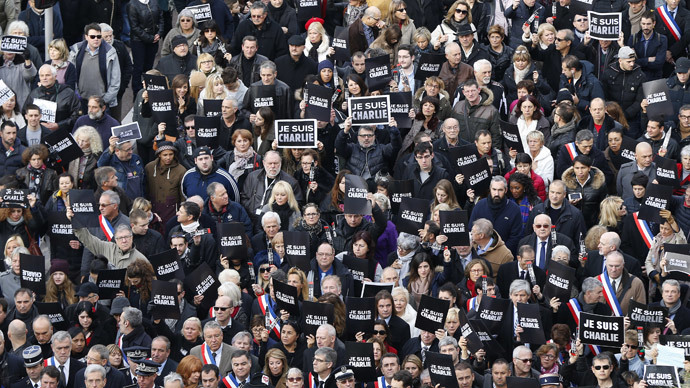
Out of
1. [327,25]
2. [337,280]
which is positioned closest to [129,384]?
[337,280]

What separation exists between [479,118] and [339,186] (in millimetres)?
2223

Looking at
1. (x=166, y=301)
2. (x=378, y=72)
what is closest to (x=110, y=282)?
(x=166, y=301)

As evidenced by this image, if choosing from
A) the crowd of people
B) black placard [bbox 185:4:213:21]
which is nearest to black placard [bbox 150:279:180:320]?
the crowd of people

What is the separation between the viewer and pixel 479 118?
20.8 meters

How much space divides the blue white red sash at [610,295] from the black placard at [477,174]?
2036mm

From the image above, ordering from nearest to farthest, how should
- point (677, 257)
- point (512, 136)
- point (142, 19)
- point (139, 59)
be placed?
1. point (677, 257)
2. point (512, 136)
3. point (142, 19)
4. point (139, 59)

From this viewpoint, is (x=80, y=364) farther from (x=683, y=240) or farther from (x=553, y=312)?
(x=683, y=240)

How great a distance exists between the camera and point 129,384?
1741 cm

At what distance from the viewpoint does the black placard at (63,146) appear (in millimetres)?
19859

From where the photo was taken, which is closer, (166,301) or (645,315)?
(645,315)

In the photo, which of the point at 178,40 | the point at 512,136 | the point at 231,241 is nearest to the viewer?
the point at 231,241

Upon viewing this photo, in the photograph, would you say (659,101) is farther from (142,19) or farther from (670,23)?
(142,19)

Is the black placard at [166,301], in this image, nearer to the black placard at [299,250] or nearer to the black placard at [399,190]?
the black placard at [299,250]

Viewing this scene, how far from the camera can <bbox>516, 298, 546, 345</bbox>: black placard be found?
17328 millimetres
